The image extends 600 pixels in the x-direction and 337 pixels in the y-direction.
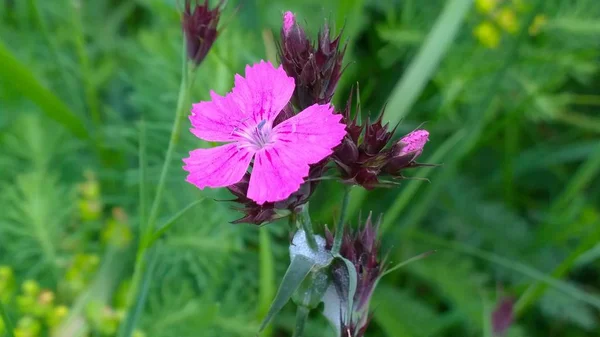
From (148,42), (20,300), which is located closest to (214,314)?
(20,300)

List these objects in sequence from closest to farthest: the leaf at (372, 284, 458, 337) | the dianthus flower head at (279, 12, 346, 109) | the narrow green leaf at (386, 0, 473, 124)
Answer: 1. the dianthus flower head at (279, 12, 346, 109)
2. the narrow green leaf at (386, 0, 473, 124)
3. the leaf at (372, 284, 458, 337)

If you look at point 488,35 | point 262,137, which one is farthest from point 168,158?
point 488,35

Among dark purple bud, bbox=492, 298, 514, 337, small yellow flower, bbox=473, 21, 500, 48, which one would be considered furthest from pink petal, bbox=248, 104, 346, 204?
small yellow flower, bbox=473, 21, 500, 48

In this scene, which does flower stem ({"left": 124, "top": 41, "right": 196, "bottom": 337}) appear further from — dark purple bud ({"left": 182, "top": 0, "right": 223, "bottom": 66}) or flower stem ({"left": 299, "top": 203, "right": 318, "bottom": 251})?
flower stem ({"left": 299, "top": 203, "right": 318, "bottom": 251})

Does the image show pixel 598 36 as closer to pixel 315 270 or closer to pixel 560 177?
pixel 560 177

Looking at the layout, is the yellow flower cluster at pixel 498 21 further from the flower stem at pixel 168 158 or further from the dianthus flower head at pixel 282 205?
the dianthus flower head at pixel 282 205
